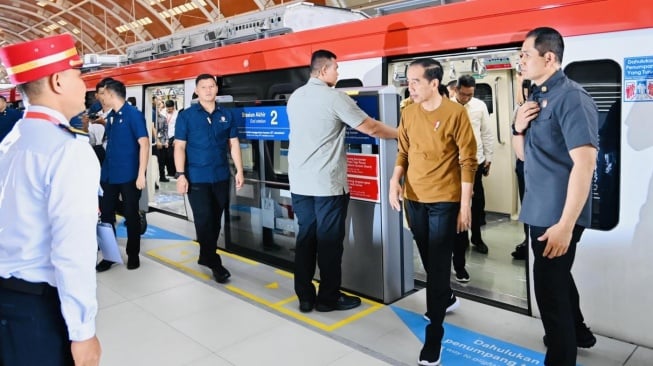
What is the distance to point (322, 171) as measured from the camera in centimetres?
325

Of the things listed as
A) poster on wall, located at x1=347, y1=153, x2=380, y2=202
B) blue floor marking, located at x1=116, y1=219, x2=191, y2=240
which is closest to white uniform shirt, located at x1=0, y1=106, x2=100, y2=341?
poster on wall, located at x1=347, y1=153, x2=380, y2=202

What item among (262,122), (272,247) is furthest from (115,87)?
(272,247)

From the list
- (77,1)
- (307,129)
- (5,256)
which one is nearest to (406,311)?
(307,129)

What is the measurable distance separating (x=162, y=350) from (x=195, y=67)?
12.1 ft

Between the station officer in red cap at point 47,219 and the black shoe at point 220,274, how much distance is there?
8.79ft

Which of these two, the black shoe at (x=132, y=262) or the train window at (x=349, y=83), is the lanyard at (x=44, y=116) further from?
the black shoe at (x=132, y=262)

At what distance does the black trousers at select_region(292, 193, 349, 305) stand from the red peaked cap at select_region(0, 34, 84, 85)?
2.04 meters

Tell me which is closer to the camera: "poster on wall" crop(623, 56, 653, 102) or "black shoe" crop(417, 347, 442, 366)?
"poster on wall" crop(623, 56, 653, 102)

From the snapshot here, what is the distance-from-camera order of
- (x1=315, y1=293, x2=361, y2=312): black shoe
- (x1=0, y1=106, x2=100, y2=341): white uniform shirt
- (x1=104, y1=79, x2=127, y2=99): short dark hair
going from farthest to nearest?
1. (x1=104, y1=79, x2=127, y2=99): short dark hair
2. (x1=315, y1=293, x2=361, y2=312): black shoe
3. (x1=0, y1=106, x2=100, y2=341): white uniform shirt

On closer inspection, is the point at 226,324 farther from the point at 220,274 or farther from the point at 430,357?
the point at 430,357

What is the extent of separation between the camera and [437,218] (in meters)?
2.65

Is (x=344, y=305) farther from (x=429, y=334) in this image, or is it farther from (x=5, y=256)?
(x=5, y=256)

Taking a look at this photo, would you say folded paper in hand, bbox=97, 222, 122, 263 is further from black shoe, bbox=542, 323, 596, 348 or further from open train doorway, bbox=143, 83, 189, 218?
open train doorway, bbox=143, 83, 189, 218

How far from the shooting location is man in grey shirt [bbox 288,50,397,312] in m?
3.17
